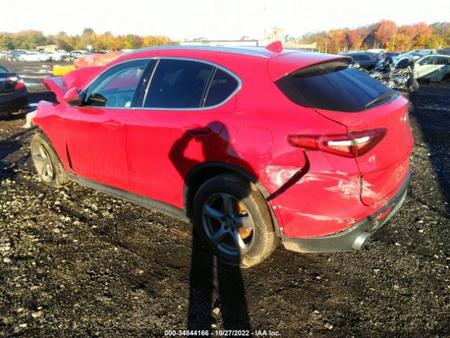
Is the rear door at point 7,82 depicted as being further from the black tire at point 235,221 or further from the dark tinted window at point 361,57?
the dark tinted window at point 361,57

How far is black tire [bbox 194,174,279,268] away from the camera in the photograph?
2.89m

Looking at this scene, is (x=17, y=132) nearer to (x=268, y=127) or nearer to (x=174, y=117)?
(x=174, y=117)

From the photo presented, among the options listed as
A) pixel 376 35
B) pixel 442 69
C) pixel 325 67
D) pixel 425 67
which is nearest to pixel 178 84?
pixel 325 67

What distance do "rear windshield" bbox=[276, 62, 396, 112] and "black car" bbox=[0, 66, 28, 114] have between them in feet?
29.2

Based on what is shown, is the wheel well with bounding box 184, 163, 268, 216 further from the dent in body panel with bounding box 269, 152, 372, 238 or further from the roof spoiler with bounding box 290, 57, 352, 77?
the roof spoiler with bounding box 290, 57, 352, 77

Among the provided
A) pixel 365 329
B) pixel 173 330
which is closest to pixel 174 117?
pixel 173 330

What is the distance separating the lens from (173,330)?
8.36ft

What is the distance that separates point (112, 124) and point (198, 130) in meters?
1.10

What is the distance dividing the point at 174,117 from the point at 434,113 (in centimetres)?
972

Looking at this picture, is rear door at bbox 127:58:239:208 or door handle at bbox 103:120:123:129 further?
door handle at bbox 103:120:123:129

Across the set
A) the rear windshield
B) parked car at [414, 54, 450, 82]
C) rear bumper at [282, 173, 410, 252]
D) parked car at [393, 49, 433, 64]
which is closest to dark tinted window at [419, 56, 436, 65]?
parked car at [414, 54, 450, 82]

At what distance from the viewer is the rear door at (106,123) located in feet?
12.0

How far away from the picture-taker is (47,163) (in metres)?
4.97

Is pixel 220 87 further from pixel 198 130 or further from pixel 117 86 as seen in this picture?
pixel 117 86
